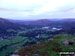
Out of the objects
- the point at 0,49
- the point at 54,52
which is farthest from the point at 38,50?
the point at 0,49

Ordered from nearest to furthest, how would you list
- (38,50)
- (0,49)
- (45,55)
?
(45,55) → (38,50) → (0,49)

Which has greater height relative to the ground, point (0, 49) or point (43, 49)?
point (43, 49)

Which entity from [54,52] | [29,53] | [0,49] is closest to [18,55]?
[29,53]

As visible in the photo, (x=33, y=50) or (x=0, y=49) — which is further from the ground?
(x=33, y=50)

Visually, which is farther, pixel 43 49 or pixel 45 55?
pixel 43 49

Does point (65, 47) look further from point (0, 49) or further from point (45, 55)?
point (0, 49)

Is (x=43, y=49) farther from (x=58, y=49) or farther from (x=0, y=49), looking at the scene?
(x=0, y=49)

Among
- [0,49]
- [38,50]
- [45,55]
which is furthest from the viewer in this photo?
[0,49]
